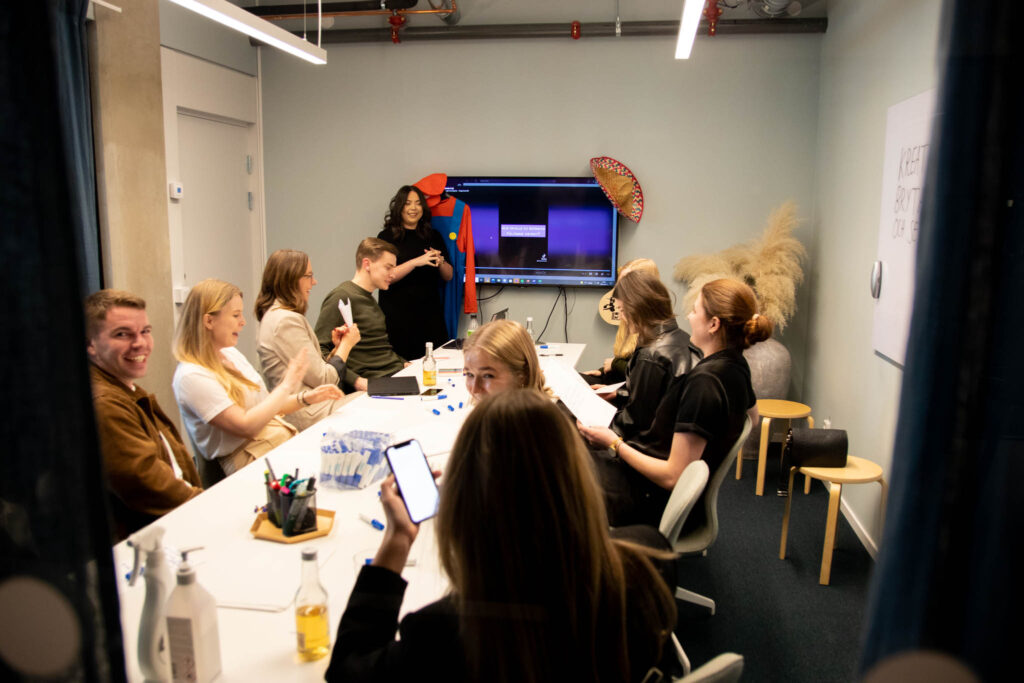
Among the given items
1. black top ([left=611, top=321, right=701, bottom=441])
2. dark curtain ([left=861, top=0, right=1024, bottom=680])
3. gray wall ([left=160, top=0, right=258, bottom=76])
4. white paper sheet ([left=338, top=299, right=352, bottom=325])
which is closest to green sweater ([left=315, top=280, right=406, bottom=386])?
white paper sheet ([left=338, top=299, right=352, bottom=325])

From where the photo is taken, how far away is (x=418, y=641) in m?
1.12

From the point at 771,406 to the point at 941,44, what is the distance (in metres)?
4.07

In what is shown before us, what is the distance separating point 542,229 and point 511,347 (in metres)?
3.46

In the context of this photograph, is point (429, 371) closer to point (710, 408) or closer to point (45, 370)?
point (710, 408)

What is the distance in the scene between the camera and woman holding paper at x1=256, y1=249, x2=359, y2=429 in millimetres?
3404

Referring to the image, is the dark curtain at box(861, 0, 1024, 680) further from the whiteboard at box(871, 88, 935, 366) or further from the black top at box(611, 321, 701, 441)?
the whiteboard at box(871, 88, 935, 366)

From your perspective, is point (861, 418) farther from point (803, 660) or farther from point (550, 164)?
point (550, 164)

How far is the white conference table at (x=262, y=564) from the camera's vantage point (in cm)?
141

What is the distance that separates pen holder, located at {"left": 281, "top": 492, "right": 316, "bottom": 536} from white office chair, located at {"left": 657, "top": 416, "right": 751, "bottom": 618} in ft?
3.06

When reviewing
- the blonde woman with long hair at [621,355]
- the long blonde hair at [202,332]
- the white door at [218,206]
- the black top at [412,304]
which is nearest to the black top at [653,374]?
the blonde woman with long hair at [621,355]

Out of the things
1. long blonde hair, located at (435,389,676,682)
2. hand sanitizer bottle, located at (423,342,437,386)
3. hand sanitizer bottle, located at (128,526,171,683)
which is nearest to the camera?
long blonde hair, located at (435,389,676,682)

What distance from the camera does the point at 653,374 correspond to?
271 cm

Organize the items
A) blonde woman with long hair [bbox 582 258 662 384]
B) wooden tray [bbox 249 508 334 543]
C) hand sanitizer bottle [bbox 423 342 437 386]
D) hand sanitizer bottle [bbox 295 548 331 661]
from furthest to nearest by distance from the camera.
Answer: blonde woman with long hair [bbox 582 258 662 384], hand sanitizer bottle [bbox 423 342 437 386], wooden tray [bbox 249 508 334 543], hand sanitizer bottle [bbox 295 548 331 661]

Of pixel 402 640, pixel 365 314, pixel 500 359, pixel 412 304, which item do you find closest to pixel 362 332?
pixel 365 314
